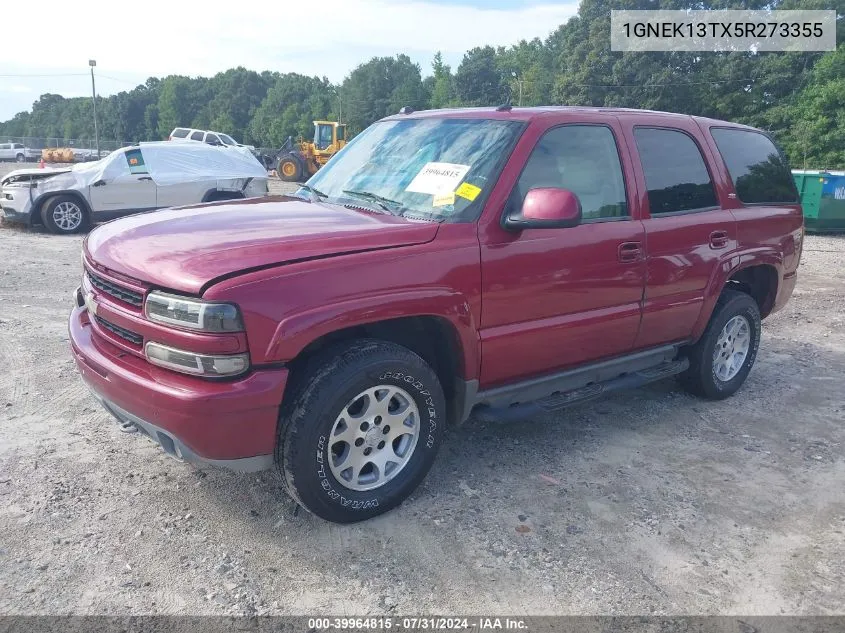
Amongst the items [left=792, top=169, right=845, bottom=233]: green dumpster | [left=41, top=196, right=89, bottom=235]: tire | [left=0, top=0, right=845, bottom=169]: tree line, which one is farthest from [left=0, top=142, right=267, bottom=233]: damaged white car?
[left=792, top=169, right=845, bottom=233]: green dumpster

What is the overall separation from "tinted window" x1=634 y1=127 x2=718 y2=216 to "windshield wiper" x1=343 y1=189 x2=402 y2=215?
163cm

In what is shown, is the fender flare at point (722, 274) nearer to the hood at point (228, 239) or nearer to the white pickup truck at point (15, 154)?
the hood at point (228, 239)

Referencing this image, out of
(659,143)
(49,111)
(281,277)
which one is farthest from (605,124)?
(49,111)

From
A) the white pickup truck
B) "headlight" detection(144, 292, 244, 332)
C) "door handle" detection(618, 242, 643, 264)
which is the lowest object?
"headlight" detection(144, 292, 244, 332)

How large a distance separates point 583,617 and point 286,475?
4.49 feet

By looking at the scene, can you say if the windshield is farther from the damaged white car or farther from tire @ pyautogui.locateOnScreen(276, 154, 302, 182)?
tire @ pyautogui.locateOnScreen(276, 154, 302, 182)

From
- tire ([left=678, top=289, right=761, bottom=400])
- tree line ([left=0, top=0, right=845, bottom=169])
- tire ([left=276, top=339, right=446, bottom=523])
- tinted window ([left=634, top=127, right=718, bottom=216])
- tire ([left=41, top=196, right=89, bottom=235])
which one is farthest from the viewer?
tree line ([left=0, top=0, right=845, bottom=169])

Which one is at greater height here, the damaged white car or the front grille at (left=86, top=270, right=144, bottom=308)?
the damaged white car

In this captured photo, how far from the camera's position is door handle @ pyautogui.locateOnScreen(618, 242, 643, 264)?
4.00m

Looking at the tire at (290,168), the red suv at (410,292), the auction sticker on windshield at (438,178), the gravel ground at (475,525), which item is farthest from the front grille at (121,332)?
the tire at (290,168)

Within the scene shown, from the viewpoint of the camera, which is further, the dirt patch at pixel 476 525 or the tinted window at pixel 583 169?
the tinted window at pixel 583 169

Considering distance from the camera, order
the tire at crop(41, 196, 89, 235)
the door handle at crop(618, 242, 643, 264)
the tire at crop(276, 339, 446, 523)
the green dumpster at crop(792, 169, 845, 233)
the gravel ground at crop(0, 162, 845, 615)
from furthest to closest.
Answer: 1. the green dumpster at crop(792, 169, 845, 233)
2. the tire at crop(41, 196, 89, 235)
3. the door handle at crop(618, 242, 643, 264)
4. the tire at crop(276, 339, 446, 523)
5. the gravel ground at crop(0, 162, 845, 615)

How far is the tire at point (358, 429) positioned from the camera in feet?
9.84

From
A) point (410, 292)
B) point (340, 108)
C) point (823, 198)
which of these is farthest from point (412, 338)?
point (340, 108)
